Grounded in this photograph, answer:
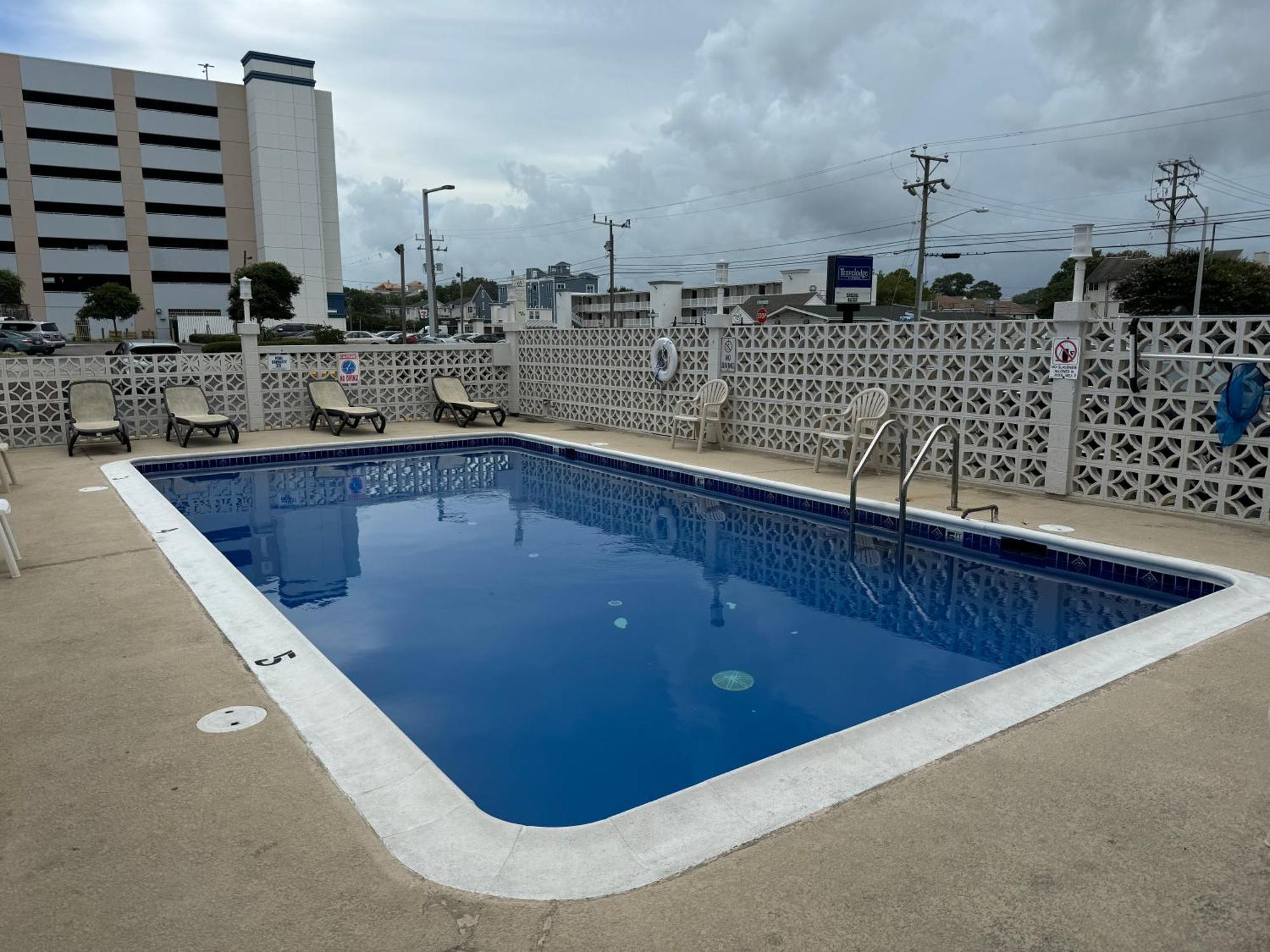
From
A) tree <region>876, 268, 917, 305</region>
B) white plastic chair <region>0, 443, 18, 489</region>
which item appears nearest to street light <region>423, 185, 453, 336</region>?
white plastic chair <region>0, 443, 18, 489</region>

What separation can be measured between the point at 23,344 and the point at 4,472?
79.0ft

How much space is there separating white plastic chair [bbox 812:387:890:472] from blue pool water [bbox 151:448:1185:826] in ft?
4.51

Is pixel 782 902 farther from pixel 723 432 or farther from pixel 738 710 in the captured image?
pixel 723 432

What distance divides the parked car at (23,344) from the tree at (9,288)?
11986mm

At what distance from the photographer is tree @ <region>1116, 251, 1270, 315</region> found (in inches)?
1102

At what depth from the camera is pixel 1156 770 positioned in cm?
293

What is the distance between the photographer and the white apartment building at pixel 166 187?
154 feet

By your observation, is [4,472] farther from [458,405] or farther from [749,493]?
[749,493]

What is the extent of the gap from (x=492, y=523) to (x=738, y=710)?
4605 millimetres

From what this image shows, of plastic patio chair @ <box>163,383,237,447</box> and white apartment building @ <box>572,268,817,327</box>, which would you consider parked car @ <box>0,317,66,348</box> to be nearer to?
plastic patio chair @ <box>163,383,237,447</box>

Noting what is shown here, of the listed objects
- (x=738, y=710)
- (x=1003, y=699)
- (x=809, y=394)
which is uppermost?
(x=809, y=394)

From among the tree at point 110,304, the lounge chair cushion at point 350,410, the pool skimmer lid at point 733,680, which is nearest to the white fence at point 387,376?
the lounge chair cushion at point 350,410

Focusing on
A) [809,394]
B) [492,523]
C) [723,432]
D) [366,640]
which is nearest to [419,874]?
[366,640]

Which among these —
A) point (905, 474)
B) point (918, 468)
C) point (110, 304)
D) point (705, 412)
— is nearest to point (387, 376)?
point (705, 412)
